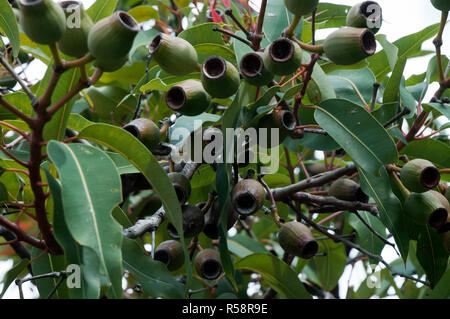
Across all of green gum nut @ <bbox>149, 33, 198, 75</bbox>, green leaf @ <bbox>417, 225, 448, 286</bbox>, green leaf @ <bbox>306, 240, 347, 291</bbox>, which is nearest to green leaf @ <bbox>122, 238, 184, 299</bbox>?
green gum nut @ <bbox>149, 33, 198, 75</bbox>

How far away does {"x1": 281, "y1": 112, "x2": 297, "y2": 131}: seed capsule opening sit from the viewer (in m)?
1.50

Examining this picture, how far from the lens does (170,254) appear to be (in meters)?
1.69

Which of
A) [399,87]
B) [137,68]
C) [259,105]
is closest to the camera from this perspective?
[259,105]

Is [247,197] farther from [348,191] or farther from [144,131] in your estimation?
[348,191]

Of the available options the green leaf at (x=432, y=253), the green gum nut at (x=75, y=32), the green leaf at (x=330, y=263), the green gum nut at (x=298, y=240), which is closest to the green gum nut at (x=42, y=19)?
the green gum nut at (x=75, y=32)

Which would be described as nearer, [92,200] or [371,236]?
[92,200]

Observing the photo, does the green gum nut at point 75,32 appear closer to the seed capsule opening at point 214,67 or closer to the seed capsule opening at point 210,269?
the seed capsule opening at point 214,67

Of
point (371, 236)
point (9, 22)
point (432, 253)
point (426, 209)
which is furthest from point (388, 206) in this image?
point (9, 22)

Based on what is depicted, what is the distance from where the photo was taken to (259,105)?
1.49 metres

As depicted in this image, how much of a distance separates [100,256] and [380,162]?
0.79 meters

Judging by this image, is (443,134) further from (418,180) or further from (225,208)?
(225,208)

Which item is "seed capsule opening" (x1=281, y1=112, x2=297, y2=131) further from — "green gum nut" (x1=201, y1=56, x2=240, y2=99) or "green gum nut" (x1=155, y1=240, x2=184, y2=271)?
"green gum nut" (x1=155, y1=240, x2=184, y2=271)

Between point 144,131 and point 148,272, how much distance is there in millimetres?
408
